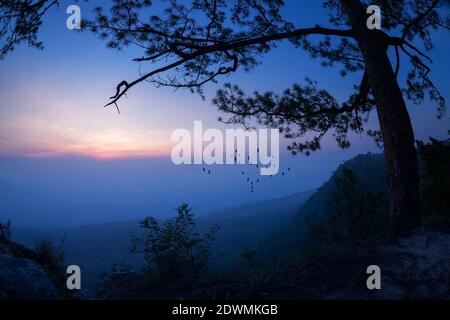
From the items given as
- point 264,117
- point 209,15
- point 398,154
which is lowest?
point 398,154

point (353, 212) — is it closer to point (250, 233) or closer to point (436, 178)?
point (436, 178)

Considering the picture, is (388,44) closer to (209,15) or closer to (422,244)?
(209,15)

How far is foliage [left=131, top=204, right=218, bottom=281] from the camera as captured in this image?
17.2 feet

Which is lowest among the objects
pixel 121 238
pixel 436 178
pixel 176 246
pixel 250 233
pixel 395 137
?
pixel 121 238

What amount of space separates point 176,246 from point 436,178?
261 inches

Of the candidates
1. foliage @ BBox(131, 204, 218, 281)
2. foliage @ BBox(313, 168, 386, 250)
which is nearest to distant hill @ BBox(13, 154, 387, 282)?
foliage @ BBox(313, 168, 386, 250)

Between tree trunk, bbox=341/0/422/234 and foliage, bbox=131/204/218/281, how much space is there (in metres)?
3.02

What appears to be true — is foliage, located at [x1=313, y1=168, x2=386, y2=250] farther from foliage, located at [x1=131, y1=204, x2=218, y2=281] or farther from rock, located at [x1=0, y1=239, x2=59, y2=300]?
rock, located at [x1=0, y1=239, x2=59, y2=300]

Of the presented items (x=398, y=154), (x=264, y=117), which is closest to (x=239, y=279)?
(x=398, y=154)

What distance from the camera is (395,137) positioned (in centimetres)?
585

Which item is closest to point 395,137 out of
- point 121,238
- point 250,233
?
point 250,233

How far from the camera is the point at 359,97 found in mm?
7668

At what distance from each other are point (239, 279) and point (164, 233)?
1412 millimetres

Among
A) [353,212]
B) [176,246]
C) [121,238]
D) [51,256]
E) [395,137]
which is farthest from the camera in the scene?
[121,238]
